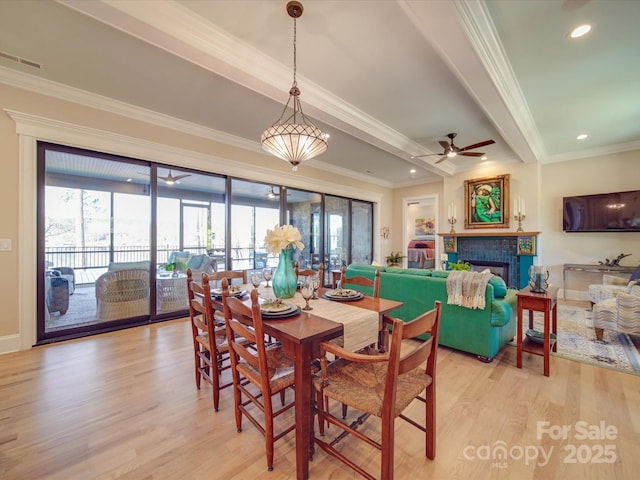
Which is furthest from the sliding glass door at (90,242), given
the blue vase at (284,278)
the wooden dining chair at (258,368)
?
the wooden dining chair at (258,368)

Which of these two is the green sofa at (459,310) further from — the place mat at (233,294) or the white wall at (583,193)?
the white wall at (583,193)

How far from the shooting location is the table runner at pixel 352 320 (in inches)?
63.3

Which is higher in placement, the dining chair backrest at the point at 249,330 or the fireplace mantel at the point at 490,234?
the fireplace mantel at the point at 490,234

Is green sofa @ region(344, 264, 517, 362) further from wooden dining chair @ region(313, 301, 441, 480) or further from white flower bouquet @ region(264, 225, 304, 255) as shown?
white flower bouquet @ region(264, 225, 304, 255)

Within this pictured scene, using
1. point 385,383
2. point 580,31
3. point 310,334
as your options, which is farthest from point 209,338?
point 580,31

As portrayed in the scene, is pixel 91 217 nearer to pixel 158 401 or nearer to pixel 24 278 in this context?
pixel 24 278

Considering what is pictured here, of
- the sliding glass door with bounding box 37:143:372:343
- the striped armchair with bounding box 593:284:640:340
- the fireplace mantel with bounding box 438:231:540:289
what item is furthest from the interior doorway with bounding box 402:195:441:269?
the sliding glass door with bounding box 37:143:372:343

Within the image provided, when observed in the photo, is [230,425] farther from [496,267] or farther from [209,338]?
[496,267]

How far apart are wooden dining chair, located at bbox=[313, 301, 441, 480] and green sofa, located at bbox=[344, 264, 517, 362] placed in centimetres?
151

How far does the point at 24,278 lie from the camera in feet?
9.84

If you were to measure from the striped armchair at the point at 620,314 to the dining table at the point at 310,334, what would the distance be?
9.70ft

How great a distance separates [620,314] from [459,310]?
1.93m

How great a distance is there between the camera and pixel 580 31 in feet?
7.55

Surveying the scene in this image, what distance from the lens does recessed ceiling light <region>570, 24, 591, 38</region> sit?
2259mm
